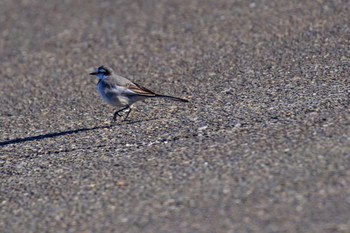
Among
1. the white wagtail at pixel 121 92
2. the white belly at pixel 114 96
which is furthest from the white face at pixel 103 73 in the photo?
the white belly at pixel 114 96

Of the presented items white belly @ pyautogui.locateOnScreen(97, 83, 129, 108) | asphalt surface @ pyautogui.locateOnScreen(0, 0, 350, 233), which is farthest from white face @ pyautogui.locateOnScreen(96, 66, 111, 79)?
asphalt surface @ pyautogui.locateOnScreen(0, 0, 350, 233)

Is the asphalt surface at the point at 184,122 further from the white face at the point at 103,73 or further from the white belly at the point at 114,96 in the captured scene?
the white face at the point at 103,73

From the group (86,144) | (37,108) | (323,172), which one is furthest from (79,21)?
(323,172)

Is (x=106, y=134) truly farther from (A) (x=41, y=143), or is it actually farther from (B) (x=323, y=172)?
(B) (x=323, y=172)

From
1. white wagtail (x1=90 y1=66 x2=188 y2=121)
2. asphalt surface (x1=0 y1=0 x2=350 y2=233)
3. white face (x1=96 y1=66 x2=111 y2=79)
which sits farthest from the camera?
white face (x1=96 y1=66 x2=111 y2=79)

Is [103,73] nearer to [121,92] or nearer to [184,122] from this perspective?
[121,92]

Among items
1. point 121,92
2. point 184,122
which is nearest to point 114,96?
point 121,92

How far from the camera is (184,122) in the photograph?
27.7 ft

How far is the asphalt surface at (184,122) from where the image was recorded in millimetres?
6008

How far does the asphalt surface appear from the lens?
6008mm

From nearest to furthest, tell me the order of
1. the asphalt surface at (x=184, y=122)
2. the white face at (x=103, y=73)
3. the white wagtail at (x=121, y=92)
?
1. the asphalt surface at (x=184, y=122)
2. the white wagtail at (x=121, y=92)
3. the white face at (x=103, y=73)

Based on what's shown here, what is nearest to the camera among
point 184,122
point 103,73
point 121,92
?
point 184,122

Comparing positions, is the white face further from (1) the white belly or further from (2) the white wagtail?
(1) the white belly

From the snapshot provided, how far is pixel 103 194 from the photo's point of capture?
262 inches
